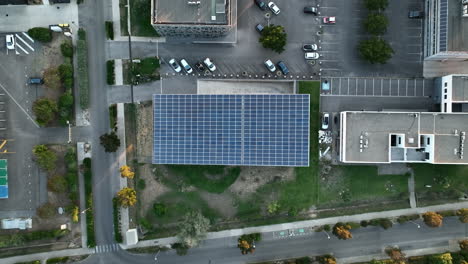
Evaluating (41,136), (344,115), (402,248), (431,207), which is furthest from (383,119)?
(41,136)

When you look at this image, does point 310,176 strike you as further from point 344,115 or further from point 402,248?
point 402,248

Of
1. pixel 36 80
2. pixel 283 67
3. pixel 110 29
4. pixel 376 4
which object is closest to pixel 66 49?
pixel 36 80

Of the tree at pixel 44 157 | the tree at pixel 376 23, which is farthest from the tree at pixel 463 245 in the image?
the tree at pixel 44 157

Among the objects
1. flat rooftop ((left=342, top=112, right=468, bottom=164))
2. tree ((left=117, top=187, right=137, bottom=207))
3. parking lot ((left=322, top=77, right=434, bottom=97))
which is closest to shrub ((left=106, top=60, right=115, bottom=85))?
tree ((left=117, top=187, right=137, bottom=207))

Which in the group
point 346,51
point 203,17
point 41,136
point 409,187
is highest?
point 203,17

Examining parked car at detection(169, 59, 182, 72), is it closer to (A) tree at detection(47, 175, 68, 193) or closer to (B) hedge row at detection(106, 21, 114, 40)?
(B) hedge row at detection(106, 21, 114, 40)

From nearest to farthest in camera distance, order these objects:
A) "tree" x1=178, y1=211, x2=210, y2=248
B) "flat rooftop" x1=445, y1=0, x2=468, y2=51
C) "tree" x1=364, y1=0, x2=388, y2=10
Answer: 1. "flat rooftop" x1=445, y1=0, x2=468, y2=51
2. "tree" x1=178, y1=211, x2=210, y2=248
3. "tree" x1=364, y1=0, x2=388, y2=10
